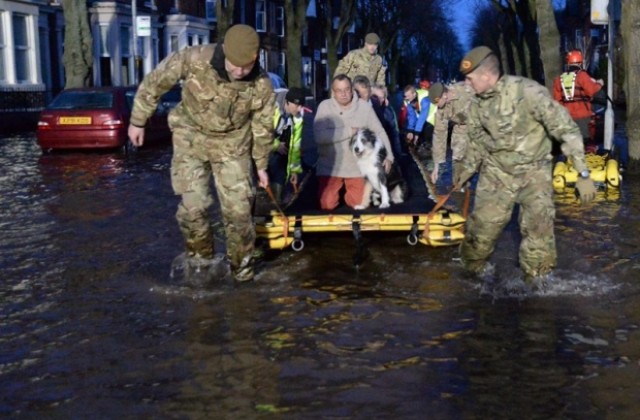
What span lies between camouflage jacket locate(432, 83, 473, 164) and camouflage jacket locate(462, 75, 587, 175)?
508cm

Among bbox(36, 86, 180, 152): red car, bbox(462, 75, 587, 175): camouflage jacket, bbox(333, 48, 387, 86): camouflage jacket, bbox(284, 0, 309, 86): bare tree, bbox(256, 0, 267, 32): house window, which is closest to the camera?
bbox(462, 75, 587, 175): camouflage jacket

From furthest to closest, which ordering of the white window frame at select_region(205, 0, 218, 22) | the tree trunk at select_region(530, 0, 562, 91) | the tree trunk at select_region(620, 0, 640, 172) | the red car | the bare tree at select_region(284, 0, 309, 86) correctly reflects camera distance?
the white window frame at select_region(205, 0, 218, 22) → the bare tree at select_region(284, 0, 309, 86) → the red car → the tree trunk at select_region(530, 0, 562, 91) → the tree trunk at select_region(620, 0, 640, 172)

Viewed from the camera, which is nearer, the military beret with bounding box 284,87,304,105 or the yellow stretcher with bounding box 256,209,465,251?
the yellow stretcher with bounding box 256,209,465,251

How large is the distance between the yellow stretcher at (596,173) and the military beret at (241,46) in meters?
7.12

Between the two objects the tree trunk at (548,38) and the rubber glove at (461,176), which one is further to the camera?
the tree trunk at (548,38)

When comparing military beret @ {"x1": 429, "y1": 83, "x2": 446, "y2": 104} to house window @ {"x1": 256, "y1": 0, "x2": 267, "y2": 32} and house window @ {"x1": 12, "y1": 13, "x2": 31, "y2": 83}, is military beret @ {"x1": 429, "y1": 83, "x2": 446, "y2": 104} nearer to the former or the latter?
house window @ {"x1": 12, "y1": 13, "x2": 31, "y2": 83}

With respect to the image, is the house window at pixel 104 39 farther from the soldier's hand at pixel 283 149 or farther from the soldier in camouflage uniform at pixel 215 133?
the soldier in camouflage uniform at pixel 215 133

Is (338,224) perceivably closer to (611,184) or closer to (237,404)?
(237,404)

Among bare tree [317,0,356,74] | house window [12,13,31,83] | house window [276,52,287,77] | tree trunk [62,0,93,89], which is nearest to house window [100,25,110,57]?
house window [12,13,31,83]

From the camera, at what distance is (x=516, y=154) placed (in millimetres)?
7320

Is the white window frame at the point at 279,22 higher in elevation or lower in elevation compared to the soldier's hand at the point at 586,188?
higher

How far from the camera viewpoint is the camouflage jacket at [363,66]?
14.8m

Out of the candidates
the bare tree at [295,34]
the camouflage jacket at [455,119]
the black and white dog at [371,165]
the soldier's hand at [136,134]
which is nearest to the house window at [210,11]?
the bare tree at [295,34]

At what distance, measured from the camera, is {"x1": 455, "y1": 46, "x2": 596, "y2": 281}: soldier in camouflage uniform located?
709 centimetres
